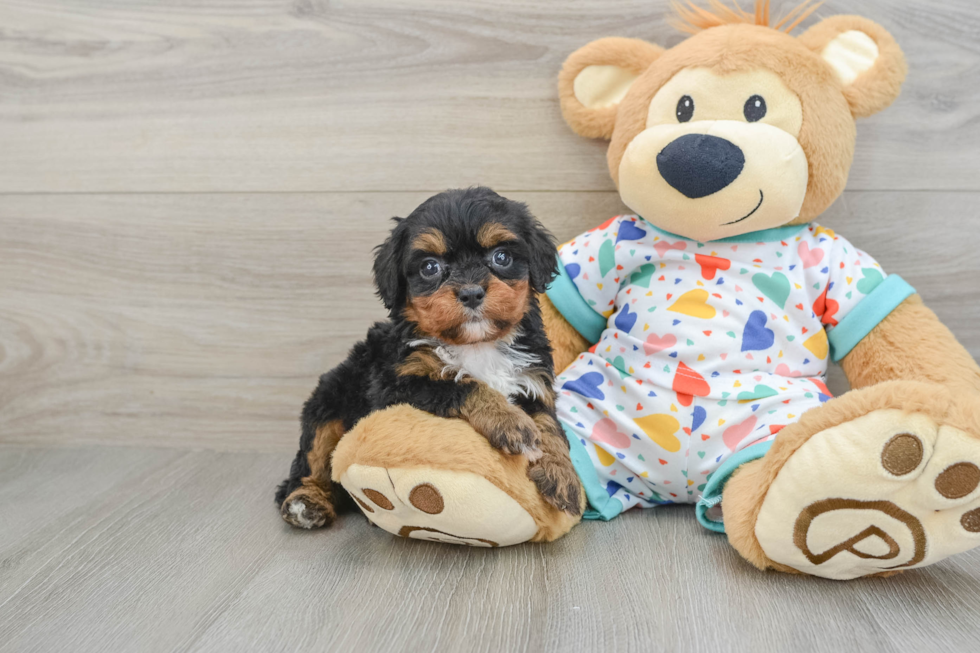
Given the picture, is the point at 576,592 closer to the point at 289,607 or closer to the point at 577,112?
the point at 289,607

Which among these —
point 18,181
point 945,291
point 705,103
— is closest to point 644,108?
point 705,103

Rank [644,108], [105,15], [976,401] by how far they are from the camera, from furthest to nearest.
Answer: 1. [105,15]
2. [644,108]
3. [976,401]

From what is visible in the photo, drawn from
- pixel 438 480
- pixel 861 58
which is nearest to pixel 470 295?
pixel 438 480

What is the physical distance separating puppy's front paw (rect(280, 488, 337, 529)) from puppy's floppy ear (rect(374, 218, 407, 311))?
516mm

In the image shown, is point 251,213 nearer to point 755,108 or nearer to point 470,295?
point 470,295

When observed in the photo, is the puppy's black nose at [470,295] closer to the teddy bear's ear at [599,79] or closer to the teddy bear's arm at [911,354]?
the teddy bear's ear at [599,79]

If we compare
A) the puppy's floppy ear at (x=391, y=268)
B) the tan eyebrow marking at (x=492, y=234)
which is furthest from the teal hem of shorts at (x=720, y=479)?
the puppy's floppy ear at (x=391, y=268)

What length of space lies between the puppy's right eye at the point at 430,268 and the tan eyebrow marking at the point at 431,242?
0.02m

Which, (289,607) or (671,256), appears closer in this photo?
(289,607)

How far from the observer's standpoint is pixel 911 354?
59.2 inches

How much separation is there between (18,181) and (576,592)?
204 cm

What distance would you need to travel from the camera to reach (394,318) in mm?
1474

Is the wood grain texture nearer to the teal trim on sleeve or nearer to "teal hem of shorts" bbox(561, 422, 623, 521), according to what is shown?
"teal hem of shorts" bbox(561, 422, 623, 521)

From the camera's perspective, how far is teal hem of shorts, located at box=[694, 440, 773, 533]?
4.59ft
